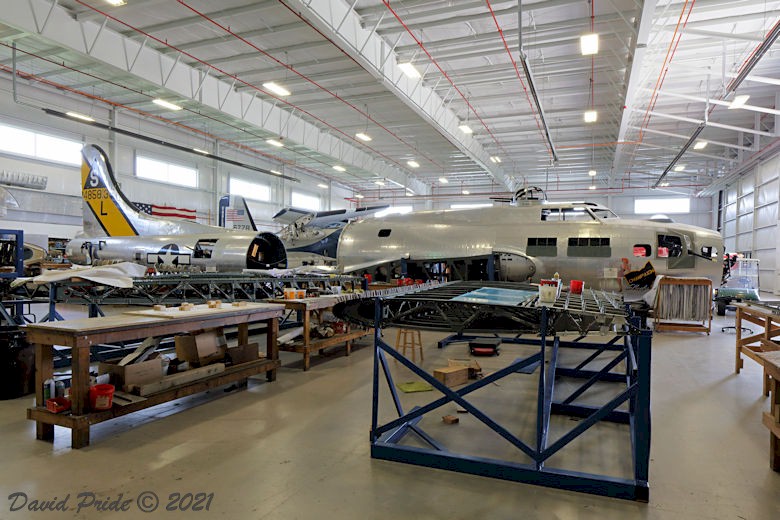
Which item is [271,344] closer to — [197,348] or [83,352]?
[197,348]

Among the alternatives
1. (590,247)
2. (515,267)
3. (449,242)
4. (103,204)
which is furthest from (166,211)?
(590,247)

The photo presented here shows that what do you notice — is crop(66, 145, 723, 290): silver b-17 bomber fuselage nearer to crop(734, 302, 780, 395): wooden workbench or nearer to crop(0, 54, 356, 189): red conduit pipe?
crop(0, 54, 356, 189): red conduit pipe

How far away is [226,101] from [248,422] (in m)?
14.6

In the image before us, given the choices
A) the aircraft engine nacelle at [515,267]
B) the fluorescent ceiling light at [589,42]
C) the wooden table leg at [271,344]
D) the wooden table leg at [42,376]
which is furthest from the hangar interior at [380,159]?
the fluorescent ceiling light at [589,42]

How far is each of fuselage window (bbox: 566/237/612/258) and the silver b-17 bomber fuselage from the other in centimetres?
2

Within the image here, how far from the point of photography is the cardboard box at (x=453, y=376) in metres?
6.12

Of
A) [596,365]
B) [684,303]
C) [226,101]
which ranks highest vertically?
[226,101]

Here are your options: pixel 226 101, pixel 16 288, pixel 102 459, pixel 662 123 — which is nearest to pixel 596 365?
pixel 102 459

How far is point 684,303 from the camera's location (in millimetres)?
10945

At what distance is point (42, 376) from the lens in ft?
14.2

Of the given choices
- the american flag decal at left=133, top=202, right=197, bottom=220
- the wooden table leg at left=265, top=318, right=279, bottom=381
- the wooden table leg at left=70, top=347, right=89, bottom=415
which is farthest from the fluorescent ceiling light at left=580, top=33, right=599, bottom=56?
the american flag decal at left=133, top=202, right=197, bottom=220

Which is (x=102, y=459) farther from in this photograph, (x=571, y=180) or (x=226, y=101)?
(x=571, y=180)

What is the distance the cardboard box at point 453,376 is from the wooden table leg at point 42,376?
437 centimetres

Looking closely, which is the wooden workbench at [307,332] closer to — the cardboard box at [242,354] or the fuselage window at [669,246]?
the cardboard box at [242,354]
